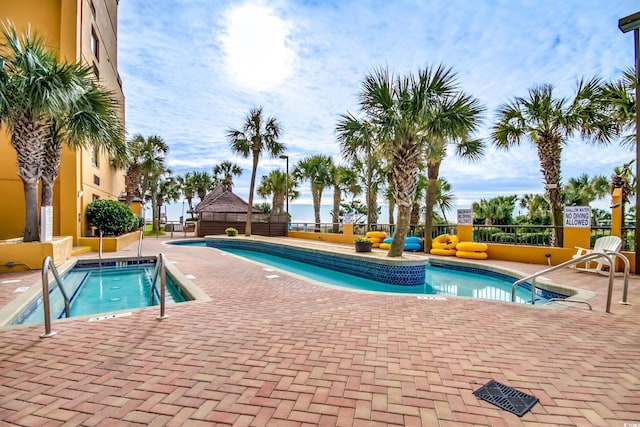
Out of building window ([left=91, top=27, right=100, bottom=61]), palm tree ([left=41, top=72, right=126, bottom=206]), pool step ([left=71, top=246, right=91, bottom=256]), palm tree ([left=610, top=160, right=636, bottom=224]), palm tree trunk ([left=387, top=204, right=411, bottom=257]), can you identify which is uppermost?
building window ([left=91, top=27, right=100, bottom=61])

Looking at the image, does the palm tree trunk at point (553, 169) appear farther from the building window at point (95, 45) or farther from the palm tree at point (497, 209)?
the building window at point (95, 45)

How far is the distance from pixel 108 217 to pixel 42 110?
6830mm

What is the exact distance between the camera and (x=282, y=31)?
8766 millimetres

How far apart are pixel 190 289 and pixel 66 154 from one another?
8970 millimetres

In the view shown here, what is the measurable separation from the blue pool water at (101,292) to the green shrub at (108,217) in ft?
12.3

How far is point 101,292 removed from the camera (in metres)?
6.70

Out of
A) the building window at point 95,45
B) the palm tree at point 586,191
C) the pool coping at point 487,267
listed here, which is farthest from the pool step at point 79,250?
the palm tree at point 586,191

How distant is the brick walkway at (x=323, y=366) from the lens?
2.02 metres

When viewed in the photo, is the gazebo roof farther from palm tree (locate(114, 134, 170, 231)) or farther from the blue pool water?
the blue pool water

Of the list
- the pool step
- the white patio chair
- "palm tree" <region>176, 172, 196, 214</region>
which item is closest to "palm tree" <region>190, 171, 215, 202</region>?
"palm tree" <region>176, 172, 196, 214</region>

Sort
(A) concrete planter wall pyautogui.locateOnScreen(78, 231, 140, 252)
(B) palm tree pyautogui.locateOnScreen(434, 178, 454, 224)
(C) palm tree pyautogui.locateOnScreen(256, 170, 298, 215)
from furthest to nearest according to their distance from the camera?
1. (C) palm tree pyautogui.locateOnScreen(256, 170, 298, 215)
2. (B) palm tree pyautogui.locateOnScreen(434, 178, 454, 224)
3. (A) concrete planter wall pyautogui.locateOnScreen(78, 231, 140, 252)

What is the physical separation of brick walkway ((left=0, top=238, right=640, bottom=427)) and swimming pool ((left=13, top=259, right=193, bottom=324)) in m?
1.79

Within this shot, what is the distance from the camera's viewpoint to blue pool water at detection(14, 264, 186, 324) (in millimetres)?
5285

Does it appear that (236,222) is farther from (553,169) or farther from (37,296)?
(553,169)
